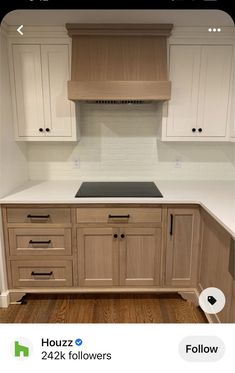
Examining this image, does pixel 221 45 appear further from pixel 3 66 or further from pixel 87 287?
pixel 87 287

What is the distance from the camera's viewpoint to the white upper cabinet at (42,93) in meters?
1.86

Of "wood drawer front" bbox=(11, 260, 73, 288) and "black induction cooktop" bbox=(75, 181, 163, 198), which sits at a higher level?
"black induction cooktop" bbox=(75, 181, 163, 198)

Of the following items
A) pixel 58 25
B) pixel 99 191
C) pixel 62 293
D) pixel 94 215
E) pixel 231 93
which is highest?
pixel 58 25

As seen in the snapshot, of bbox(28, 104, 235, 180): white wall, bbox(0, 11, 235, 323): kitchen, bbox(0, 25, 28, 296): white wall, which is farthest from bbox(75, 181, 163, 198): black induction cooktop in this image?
bbox(0, 25, 28, 296): white wall

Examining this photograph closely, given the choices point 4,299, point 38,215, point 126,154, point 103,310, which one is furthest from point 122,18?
point 4,299

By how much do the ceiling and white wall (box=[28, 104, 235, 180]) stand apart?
2.12ft

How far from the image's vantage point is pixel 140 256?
1.86 m

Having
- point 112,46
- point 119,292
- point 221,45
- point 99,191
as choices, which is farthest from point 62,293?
point 221,45

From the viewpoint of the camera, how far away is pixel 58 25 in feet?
5.89

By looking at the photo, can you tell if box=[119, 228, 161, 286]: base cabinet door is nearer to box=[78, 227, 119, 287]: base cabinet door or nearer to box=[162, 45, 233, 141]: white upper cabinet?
box=[78, 227, 119, 287]: base cabinet door

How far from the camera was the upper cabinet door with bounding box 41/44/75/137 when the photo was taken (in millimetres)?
1855

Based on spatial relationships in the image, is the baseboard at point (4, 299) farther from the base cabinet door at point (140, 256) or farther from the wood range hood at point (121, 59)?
the wood range hood at point (121, 59)

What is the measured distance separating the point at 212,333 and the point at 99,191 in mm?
1410

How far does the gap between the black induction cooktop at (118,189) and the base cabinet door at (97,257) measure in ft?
0.84
